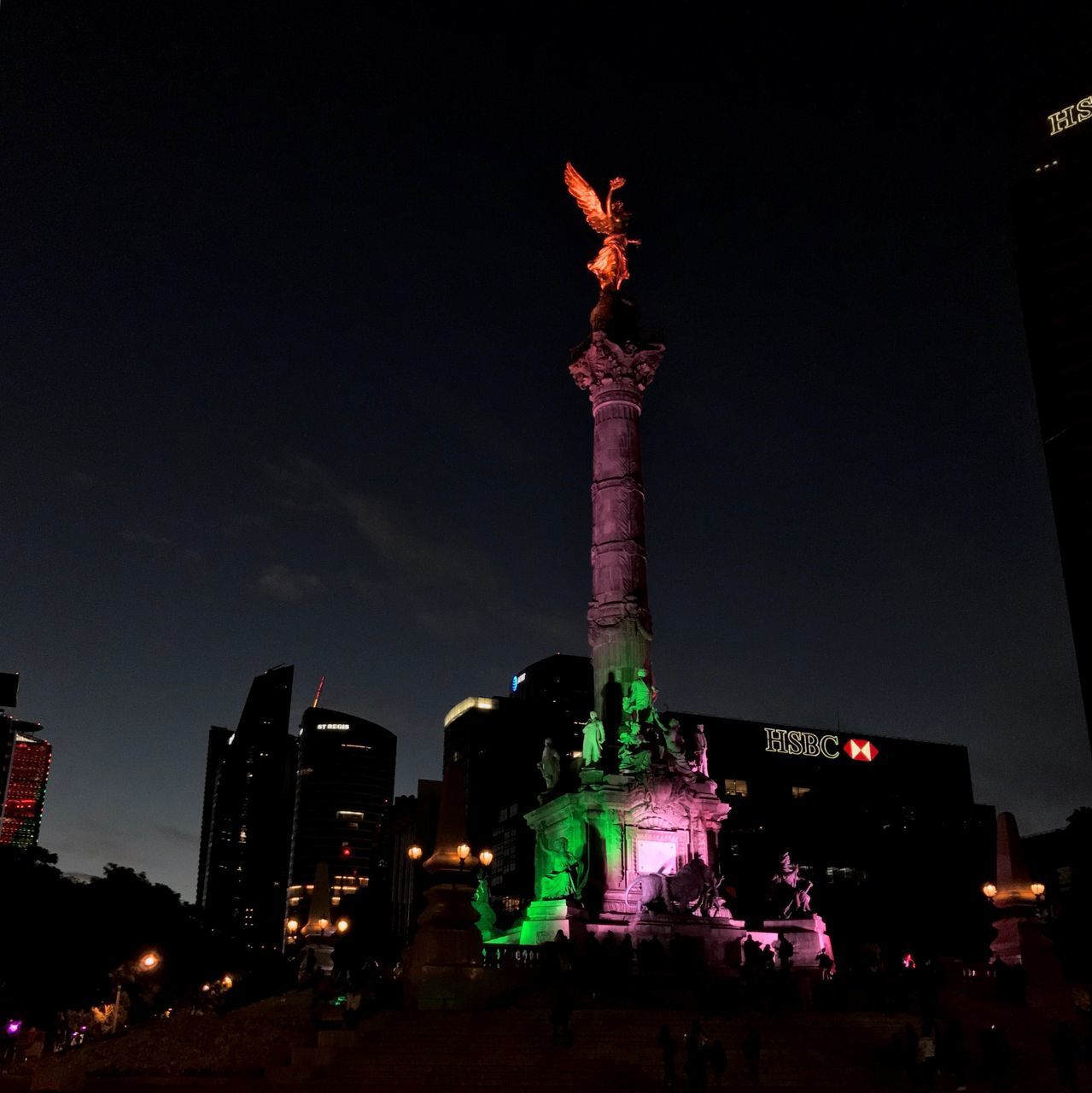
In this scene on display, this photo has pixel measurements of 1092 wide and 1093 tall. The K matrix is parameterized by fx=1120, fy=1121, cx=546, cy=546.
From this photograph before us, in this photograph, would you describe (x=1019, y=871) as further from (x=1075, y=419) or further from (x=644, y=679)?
(x=1075, y=419)

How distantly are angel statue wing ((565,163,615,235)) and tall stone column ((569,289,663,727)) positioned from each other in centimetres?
369

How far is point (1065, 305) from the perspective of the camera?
225ft

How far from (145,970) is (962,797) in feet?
235

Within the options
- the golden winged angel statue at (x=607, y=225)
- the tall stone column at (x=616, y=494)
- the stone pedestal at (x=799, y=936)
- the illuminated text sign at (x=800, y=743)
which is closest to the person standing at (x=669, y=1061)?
the stone pedestal at (x=799, y=936)

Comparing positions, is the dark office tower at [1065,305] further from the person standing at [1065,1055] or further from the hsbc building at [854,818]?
the person standing at [1065,1055]

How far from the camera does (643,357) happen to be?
44812 millimetres

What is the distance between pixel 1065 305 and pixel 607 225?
35.3 meters

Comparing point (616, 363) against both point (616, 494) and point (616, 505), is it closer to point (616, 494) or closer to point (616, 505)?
point (616, 494)

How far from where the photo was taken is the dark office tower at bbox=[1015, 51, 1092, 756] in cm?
6300

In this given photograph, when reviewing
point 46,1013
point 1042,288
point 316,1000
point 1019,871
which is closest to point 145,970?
point 46,1013

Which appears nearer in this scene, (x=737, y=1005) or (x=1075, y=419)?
(x=737, y=1005)

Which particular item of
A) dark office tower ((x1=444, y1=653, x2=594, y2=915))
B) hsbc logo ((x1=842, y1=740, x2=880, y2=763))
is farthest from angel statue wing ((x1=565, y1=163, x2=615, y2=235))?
dark office tower ((x1=444, y1=653, x2=594, y2=915))

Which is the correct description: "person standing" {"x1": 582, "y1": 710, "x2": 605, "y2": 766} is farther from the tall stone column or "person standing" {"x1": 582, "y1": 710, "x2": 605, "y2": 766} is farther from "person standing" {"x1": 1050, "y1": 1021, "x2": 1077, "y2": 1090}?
"person standing" {"x1": 1050, "y1": 1021, "x2": 1077, "y2": 1090}

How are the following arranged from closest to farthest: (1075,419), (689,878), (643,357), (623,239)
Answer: (689,878) → (643,357) → (623,239) → (1075,419)
